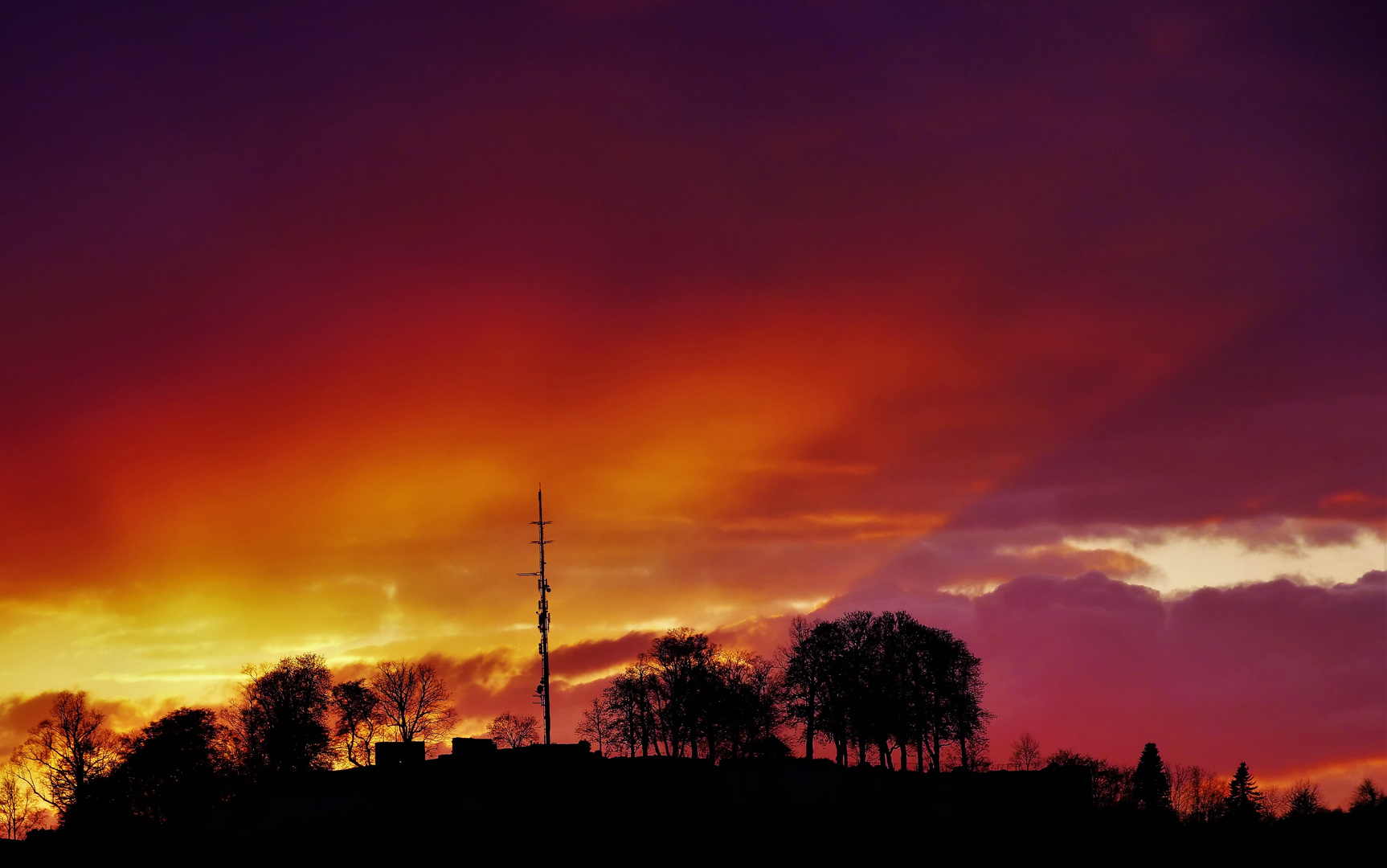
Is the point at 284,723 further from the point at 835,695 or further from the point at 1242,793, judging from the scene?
the point at 1242,793

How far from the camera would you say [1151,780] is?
125188 millimetres

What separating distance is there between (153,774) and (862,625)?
64669 millimetres

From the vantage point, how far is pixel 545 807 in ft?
190

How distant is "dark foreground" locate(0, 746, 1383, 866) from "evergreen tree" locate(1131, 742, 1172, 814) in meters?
52.7

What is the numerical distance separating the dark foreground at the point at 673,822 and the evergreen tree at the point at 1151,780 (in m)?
52.7

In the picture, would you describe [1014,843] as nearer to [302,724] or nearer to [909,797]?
[909,797]

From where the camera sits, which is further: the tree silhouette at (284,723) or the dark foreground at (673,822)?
the tree silhouette at (284,723)

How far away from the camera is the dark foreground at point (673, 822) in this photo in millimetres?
53531

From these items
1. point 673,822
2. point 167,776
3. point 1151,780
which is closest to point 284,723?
point 167,776

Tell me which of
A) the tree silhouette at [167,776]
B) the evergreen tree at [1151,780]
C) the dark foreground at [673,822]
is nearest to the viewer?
the dark foreground at [673,822]

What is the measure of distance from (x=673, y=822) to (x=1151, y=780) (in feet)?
291

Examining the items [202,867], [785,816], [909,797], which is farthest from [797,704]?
[202,867]

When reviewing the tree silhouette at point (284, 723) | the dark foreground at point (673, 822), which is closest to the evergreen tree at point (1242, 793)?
the dark foreground at point (673, 822)

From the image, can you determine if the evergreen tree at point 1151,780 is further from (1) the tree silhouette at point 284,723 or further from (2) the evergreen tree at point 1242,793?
(1) the tree silhouette at point 284,723
